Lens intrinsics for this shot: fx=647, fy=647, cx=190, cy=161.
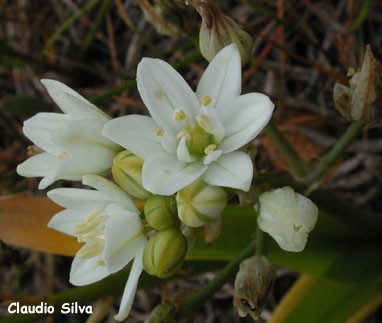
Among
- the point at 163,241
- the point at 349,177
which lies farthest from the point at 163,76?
the point at 349,177

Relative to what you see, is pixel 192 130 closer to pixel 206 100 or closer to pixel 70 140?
pixel 206 100

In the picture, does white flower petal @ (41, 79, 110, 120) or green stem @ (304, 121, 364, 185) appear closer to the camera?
white flower petal @ (41, 79, 110, 120)

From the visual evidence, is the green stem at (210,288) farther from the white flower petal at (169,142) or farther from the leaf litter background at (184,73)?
the leaf litter background at (184,73)

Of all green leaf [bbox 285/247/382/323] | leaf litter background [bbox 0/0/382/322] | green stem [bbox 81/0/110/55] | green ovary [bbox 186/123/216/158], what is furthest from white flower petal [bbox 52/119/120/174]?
green stem [bbox 81/0/110/55]

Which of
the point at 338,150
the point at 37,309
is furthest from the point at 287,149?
the point at 37,309

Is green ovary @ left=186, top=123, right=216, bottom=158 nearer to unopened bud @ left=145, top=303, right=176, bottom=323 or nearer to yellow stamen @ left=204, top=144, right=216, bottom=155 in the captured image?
yellow stamen @ left=204, top=144, right=216, bottom=155

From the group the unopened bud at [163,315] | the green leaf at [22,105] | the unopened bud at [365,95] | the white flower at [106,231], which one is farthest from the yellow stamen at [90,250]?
the green leaf at [22,105]

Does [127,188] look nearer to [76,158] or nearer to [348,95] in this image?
[76,158]
